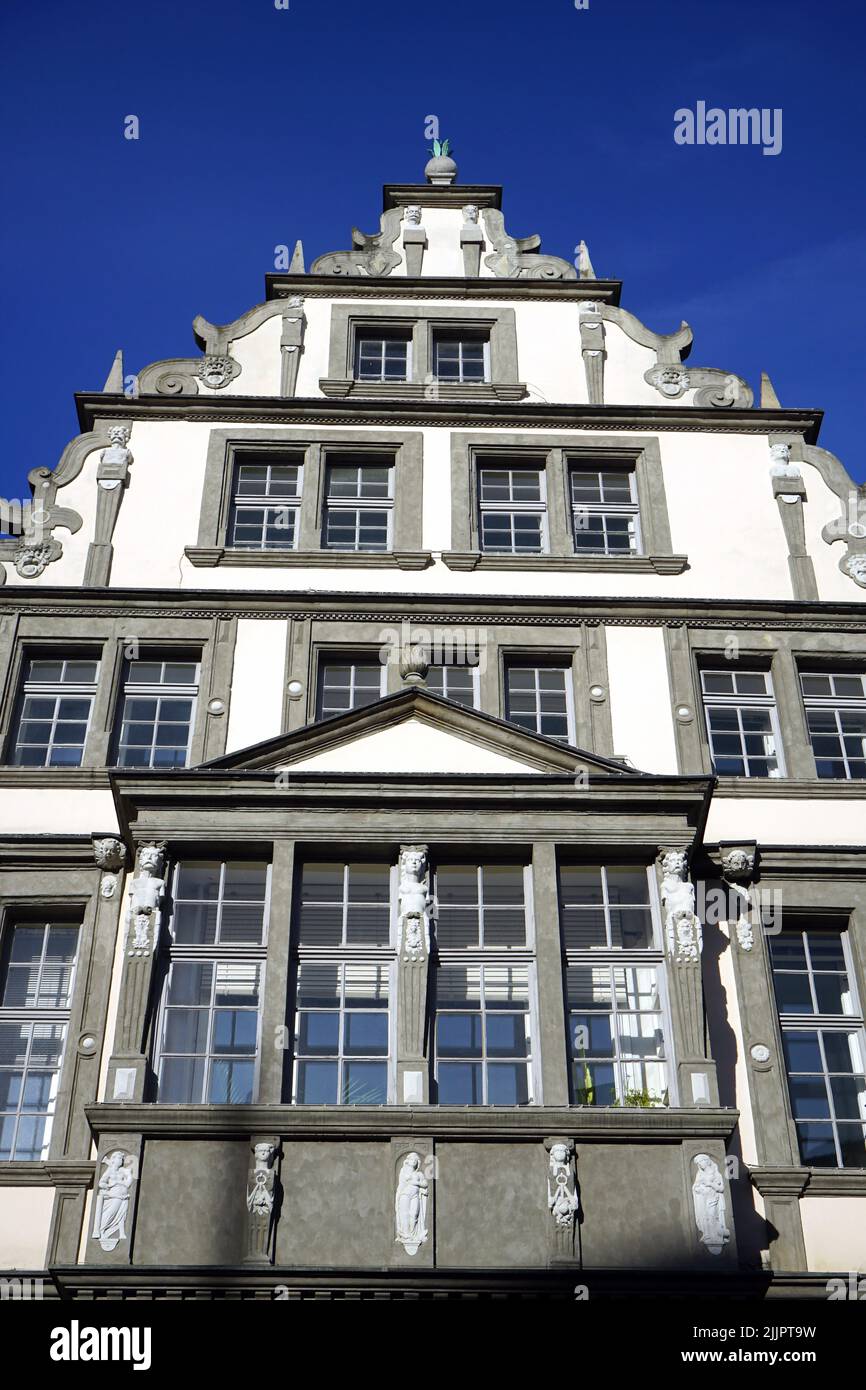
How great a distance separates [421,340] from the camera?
21.1m

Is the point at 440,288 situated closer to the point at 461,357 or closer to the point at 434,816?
the point at 461,357

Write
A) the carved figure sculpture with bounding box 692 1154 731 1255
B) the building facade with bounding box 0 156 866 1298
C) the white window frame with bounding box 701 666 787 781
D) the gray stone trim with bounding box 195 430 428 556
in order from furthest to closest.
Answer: the gray stone trim with bounding box 195 430 428 556, the white window frame with bounding box 701 666 787 781, the building facade with bounding box 0 156 866 1298, the carved figure sculpture with bounding box 692 1154 731 1255

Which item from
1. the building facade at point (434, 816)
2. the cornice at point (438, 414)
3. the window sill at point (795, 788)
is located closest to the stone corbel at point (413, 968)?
the building facade at point (434, 816)

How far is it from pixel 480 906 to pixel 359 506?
584cm

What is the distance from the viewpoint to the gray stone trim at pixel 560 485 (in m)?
18.7

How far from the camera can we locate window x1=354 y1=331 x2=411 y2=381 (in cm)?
2095

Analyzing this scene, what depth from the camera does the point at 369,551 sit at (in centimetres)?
1872

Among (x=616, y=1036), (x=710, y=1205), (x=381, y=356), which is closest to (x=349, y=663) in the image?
(x=381, y=356)

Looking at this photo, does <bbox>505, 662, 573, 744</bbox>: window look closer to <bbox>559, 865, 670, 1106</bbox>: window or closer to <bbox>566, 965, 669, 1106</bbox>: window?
<bbox>559, 865, 670, 1106</bbox>: window

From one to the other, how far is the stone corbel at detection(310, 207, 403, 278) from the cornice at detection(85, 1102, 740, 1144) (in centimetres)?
1159

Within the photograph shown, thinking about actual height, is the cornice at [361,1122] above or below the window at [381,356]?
below

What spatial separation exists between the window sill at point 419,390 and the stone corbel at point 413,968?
707cm

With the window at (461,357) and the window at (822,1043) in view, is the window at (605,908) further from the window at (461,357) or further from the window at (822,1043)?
the window at (461,357)

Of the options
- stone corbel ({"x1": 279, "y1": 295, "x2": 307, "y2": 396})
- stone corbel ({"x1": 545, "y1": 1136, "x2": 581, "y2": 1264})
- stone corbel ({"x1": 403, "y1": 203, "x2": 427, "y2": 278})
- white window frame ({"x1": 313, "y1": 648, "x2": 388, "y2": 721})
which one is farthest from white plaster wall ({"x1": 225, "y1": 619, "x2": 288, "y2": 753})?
stone corbel ({"x1": 403, "y1": 203, "x2": 427, "y2": 278})
